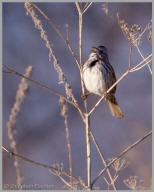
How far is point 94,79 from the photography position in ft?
14.1

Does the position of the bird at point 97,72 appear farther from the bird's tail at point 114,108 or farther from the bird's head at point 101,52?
the bird's tail at point 114,108

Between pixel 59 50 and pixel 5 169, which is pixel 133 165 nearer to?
pixel 5 169

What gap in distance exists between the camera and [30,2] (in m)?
2.90

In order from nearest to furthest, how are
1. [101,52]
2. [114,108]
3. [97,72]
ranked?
1. [97,72]
2. [101,52]
3. [114,108]

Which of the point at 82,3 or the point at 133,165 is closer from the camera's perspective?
the point at 82,3

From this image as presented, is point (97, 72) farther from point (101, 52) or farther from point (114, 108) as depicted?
point (114, 108)

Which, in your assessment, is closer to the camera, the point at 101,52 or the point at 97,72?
the point at 97,72

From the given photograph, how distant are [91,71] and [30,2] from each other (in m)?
1.50

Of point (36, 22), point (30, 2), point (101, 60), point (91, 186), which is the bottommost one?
point (91, 186)

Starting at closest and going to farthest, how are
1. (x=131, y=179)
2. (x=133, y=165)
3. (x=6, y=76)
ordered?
(x=131, y=179) < (x=133, y=165) < (x=6, y=76)

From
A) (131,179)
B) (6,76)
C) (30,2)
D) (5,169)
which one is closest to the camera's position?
(131,179)

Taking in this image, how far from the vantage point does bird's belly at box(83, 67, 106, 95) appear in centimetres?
427

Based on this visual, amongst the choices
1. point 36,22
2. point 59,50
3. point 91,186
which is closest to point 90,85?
point 36,22

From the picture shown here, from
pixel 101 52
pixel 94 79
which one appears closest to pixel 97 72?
pixel 94 79
